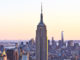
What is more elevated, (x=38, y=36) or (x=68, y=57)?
(x=38, y=36)

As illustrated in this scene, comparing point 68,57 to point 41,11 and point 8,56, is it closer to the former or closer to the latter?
point 41,11

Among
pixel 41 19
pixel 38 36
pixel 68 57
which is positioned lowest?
pixel 68 57

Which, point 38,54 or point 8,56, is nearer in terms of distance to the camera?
point 8,56

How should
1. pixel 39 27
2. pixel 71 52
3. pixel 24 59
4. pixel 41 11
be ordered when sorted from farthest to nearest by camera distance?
pixel 71 52 → pixel 41 11 → pixel 39 27 → pixel 24 59

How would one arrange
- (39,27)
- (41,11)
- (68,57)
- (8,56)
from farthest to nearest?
1. (68,57)
2. (41,11)
3. (39,27)
4. (8,56)

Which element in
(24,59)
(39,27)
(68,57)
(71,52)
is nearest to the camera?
(24,59)

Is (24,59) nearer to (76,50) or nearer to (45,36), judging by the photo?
(45,36)

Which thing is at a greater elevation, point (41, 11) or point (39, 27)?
point (41, 11)

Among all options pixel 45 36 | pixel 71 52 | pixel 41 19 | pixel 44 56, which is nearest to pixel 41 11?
pixel 41 19

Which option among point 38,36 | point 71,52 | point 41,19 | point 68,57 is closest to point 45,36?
point 38,36
